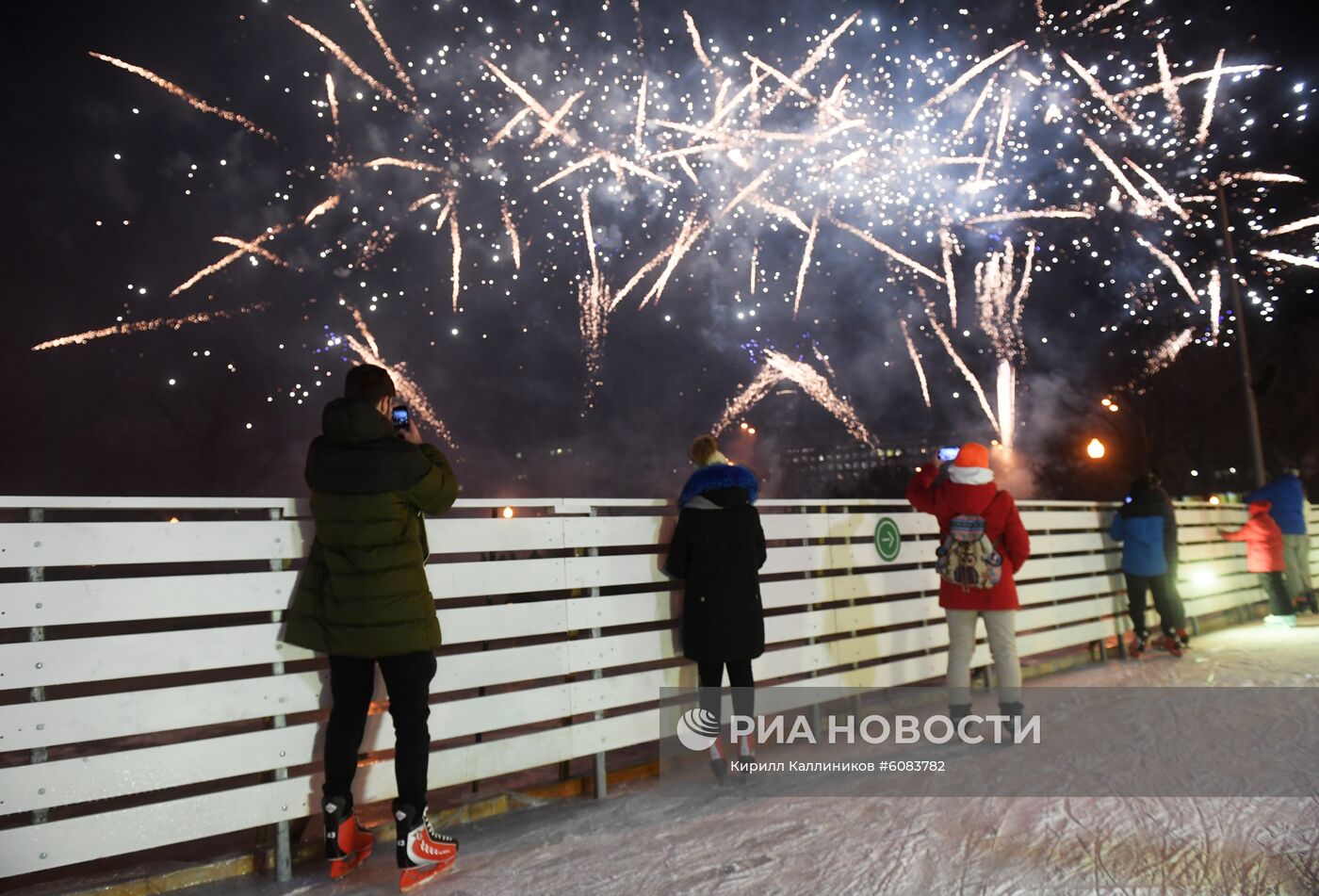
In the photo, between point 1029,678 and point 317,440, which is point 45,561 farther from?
point 1029,678

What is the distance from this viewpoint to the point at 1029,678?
27.0 feet

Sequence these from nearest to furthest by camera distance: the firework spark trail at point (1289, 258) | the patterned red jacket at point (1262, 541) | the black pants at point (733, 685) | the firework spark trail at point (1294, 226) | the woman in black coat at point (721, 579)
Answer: the woman in black coat at point (721, 579)
the black pants at point (733, 685)
the patterned red jacket at point (1262, 541)
the firework spark trail at point (1289, 258)
the firework spark trail at point (1294, 226)

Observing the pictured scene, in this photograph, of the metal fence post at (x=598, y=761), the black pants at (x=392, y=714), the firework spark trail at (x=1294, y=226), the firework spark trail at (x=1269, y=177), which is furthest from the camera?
the firework spark trail at (x=1294, y=226)

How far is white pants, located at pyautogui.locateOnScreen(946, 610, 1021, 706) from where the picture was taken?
5660mm

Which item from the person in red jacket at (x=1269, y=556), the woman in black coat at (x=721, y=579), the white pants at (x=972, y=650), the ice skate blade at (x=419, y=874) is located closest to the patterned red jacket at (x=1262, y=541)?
the person in red jacket at (x=1269, y=556)

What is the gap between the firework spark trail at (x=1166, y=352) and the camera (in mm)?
27625

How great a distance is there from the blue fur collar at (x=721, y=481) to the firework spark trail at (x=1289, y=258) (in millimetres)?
16670

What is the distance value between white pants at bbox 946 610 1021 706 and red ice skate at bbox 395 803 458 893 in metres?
3.51

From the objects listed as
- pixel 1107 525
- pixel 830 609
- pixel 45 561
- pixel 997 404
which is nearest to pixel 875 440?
pixel 997 404

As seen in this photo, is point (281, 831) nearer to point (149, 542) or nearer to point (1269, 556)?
point (149, 542)

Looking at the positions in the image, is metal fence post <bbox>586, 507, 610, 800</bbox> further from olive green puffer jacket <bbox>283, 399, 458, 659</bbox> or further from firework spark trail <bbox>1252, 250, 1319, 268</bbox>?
firework spark trail <bbox>1252, 250, 1319, 268</bbox>

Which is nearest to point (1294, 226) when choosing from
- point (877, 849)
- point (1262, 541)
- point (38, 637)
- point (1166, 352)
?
point (1262, 541)

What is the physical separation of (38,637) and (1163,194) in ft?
58.7

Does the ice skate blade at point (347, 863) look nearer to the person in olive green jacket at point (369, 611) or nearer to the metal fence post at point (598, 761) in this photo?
the person in olive green jacket at point (369, 611)
